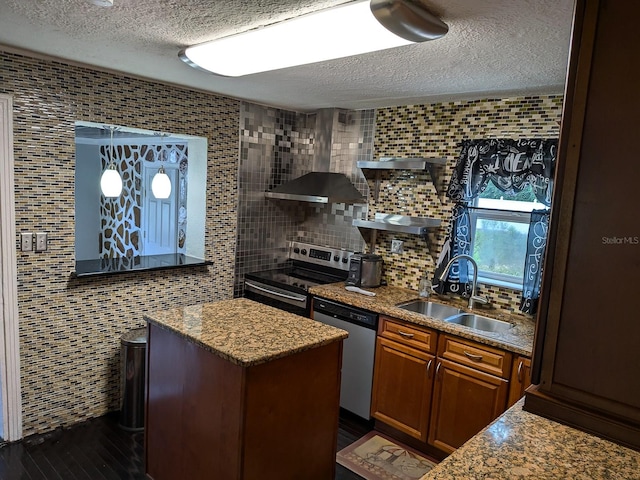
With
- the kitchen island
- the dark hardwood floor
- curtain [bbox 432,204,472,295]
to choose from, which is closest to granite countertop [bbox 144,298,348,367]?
the kitchen island

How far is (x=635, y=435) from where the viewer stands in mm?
1179

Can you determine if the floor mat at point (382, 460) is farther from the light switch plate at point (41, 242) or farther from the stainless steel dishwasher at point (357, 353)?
the light switch plate at point (41, 242)

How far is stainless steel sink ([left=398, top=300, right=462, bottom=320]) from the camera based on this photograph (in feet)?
10.8

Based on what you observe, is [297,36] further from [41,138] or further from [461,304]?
[461,304]

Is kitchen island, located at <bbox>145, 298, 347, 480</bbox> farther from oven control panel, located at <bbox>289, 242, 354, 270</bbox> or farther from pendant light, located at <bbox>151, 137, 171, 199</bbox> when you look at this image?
oven control panel, located at <bbox>289, 242, 354, 270</bbox>

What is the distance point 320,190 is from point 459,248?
4.04ft

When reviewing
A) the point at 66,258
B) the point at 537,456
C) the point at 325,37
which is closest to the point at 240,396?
the point at 537,456

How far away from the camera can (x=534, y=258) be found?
293 cm

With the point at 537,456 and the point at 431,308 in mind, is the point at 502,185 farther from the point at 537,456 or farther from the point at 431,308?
the point at 537,456

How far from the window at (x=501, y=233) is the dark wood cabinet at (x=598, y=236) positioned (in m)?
1.95

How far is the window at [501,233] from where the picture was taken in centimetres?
314

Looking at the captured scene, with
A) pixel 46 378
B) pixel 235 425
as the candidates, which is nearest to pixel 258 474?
pixel 235 425

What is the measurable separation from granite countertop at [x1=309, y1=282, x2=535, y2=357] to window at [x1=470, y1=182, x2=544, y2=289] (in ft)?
0.92

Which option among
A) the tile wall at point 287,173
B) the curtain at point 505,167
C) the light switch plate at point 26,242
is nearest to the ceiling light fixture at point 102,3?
the light switch plate at point 26,242
